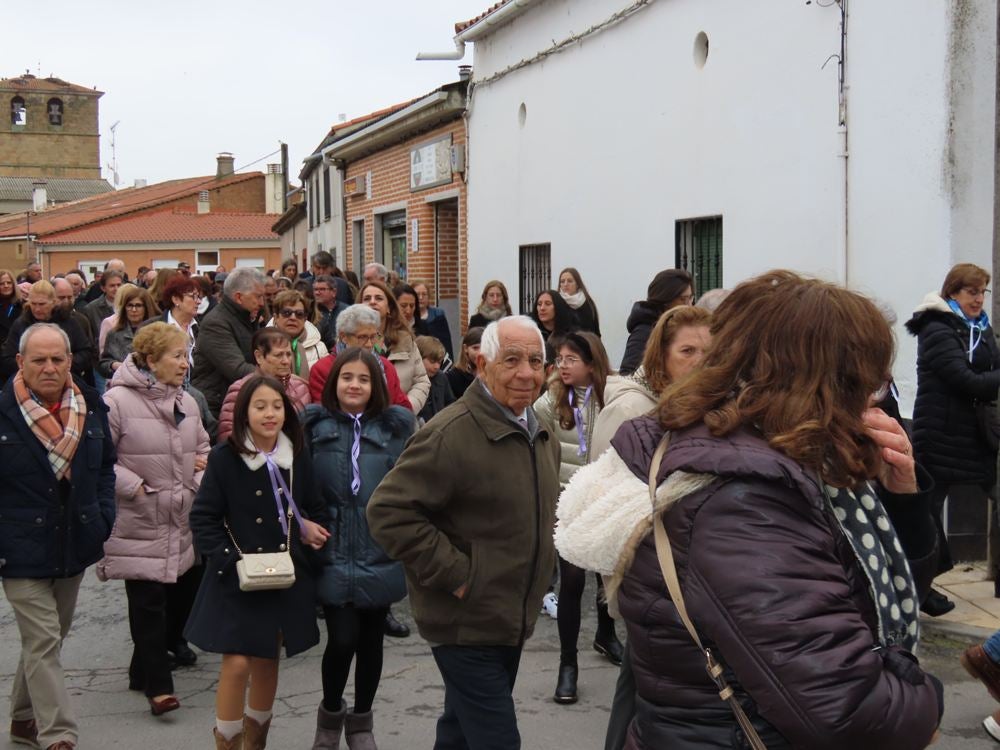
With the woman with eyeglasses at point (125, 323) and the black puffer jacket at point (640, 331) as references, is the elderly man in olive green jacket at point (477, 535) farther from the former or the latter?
the woman with eyeglasses at point (125, 323)

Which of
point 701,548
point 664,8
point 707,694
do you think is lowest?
point 707,694

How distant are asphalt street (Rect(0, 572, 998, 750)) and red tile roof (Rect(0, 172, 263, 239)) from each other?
5439cm

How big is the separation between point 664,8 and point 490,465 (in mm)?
7862

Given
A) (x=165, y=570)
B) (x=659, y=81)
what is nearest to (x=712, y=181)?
(x=659, y=81)

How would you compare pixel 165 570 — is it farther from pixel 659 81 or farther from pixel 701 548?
pixel 659 81

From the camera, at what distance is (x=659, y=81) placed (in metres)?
10.8

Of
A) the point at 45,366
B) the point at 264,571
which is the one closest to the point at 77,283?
the point at 45,366

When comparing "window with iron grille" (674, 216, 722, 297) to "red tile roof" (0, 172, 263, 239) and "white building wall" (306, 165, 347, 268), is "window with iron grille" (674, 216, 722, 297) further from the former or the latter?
"red tile roof" (0, 172, 263, 239)

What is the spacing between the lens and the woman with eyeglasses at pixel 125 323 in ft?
28.8

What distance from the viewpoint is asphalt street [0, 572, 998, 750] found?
17.1 feet

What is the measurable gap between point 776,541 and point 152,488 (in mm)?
4265

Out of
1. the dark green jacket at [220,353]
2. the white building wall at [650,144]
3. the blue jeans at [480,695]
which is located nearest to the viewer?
the blue jeans at [480,695]

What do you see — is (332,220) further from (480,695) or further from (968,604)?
(480,695)

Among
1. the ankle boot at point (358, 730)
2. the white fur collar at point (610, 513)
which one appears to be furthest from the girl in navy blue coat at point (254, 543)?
the white fur collar at point (610, 513)
